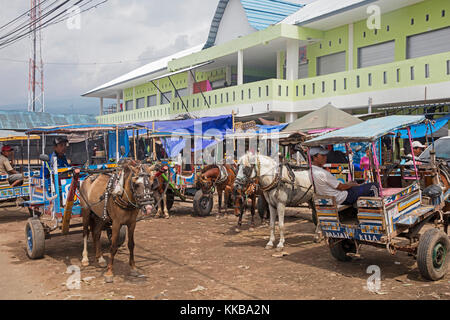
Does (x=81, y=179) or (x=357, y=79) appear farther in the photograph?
(x=357, y=79)

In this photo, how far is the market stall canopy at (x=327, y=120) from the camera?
12.5 m

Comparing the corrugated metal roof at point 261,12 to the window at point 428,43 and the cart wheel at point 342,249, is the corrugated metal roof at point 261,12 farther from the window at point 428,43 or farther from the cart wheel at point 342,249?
the cart wheel at point 342,249

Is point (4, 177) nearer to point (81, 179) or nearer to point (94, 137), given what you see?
point (94, 137)

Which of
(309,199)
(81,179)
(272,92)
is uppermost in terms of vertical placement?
(272,92)

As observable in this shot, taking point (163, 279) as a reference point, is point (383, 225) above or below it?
above

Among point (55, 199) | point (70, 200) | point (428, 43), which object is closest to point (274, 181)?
point (70, 200)

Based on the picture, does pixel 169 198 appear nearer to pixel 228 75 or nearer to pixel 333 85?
pixel 333 85

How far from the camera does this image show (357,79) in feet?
57.3

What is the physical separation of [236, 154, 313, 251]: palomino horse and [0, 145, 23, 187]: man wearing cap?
23.0ft

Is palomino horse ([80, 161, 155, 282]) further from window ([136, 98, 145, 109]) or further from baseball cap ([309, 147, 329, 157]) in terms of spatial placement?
window ([136, 98, 145, 109])

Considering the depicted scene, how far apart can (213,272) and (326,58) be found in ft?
54.9

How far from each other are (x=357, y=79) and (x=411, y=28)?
302 centimetres

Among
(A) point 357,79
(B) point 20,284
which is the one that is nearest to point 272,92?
(A) point 357,79
